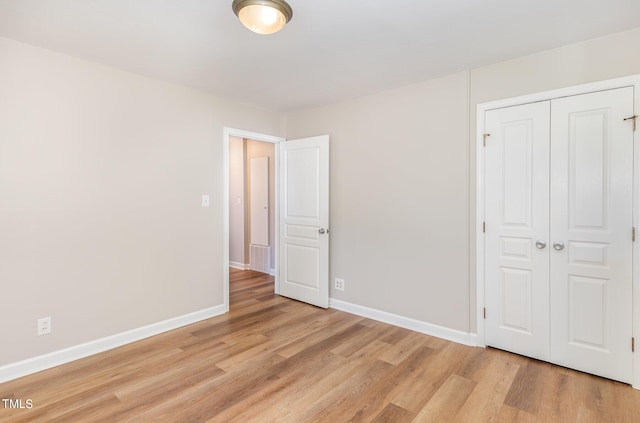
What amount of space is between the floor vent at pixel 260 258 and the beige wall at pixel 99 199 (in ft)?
6.14

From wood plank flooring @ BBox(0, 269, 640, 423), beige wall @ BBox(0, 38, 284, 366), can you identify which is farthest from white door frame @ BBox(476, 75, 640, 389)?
beige wall @ BBox(0, 38, 284, 366)

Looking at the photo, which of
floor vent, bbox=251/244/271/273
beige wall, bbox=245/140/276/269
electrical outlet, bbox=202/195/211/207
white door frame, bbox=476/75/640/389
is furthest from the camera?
floor vent, bbox=251/244/271/273

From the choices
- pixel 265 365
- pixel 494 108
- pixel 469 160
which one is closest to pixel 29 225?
pixel 265 365

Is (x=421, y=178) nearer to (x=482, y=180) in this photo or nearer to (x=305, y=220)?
A: (x=482, y=180)

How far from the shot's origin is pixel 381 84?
317cm

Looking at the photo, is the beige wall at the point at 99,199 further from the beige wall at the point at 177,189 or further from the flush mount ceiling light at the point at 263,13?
the flush mount ceiling light at the point at 263,13

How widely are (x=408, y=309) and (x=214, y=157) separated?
8.51ft

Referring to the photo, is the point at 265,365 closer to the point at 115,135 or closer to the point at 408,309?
the point at 408,309

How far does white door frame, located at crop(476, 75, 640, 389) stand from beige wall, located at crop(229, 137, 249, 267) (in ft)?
13.1

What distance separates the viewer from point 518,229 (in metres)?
2.64

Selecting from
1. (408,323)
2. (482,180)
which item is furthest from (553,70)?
(408,323)

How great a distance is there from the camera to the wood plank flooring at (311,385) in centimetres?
194

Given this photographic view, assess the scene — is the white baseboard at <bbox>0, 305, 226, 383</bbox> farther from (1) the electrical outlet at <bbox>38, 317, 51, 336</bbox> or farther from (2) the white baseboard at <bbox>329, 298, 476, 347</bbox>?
(2) the white baseboard at <bbox>329, 298, 476, 347</bbox>

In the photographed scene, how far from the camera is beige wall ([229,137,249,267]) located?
5.73 m
